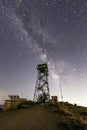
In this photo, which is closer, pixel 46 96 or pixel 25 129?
pixel 25 129

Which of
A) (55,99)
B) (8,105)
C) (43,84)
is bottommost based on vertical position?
(8,105)

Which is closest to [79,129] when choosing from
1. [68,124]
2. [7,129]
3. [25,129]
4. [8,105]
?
[68,124]

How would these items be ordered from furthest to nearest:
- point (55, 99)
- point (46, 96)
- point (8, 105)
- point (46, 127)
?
point (46, 96)
point (55, 99)
point (8, 105)
point (46, 127)

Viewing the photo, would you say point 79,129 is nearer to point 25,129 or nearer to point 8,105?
point 25,129

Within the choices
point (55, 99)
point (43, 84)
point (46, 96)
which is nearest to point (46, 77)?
point (43, 84)

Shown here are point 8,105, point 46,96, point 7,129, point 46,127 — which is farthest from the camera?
point 46,96

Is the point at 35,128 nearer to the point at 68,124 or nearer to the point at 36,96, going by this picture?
the point at 68,124

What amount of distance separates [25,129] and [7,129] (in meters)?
1.14

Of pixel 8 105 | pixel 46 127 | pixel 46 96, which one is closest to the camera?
pixel 46 127

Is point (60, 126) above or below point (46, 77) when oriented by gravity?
below

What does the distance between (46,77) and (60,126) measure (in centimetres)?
3196

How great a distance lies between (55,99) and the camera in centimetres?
3256

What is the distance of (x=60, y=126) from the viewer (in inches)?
393

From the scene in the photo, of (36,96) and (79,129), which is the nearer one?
(79,129)
